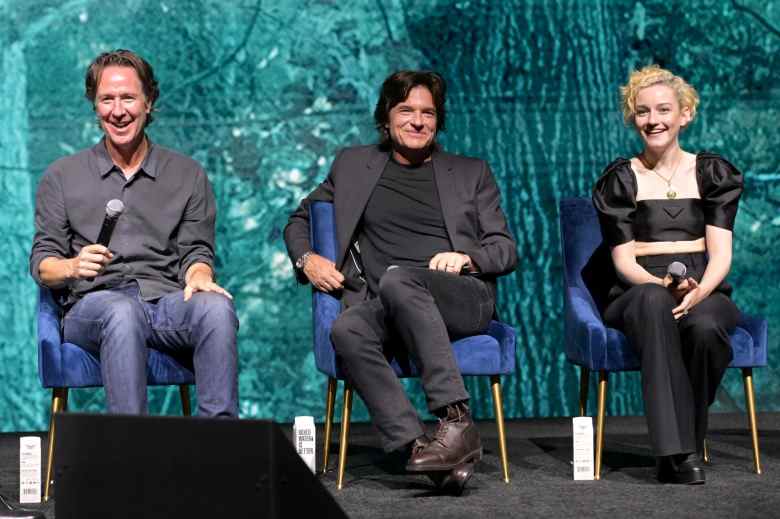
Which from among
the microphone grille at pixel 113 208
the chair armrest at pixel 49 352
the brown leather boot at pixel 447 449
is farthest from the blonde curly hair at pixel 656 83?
the chair armrest at pixel 49 352

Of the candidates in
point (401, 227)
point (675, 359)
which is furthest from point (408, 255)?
point (675, 359)

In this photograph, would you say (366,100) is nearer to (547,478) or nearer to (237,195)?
(237,195)

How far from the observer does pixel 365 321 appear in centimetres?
364

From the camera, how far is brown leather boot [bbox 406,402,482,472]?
11.1 ft

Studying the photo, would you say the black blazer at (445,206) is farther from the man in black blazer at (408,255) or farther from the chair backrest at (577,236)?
the chair backrest at (577,236)

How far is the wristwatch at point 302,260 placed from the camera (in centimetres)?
395

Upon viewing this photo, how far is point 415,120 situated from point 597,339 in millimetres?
908

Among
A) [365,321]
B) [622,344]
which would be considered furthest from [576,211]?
[365,321]

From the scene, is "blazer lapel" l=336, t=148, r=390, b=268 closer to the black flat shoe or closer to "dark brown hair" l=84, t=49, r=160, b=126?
"dark brown hair" l=84, t=49, r=160, b=126

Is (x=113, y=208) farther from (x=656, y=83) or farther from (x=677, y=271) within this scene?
(x=656, y=83)

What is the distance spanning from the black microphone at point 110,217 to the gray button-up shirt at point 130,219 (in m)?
0.31

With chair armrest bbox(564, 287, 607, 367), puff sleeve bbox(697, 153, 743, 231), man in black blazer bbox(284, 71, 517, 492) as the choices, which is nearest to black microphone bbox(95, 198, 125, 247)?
man in black blazer bbox(284, 71, 517, 492)

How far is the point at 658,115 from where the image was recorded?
388cm

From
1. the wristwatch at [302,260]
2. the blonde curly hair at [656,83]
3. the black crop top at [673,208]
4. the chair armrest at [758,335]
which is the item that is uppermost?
the blonde curly hair at [656,83]
